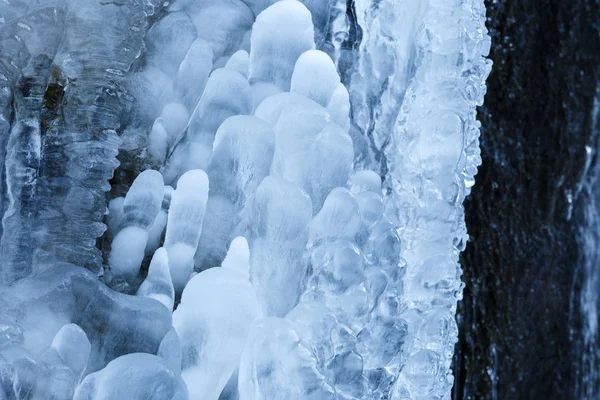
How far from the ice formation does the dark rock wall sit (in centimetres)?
92

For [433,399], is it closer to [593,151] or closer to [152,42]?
[152,42]

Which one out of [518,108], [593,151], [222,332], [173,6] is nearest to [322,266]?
[222,332]

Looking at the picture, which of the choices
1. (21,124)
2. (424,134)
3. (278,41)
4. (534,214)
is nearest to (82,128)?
(21,124)

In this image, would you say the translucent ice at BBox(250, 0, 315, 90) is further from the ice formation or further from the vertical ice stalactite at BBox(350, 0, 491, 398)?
the vertical ice stalactite at BBox(350, 0, 491, 398)

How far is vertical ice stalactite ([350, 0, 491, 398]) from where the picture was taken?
0.64 meters

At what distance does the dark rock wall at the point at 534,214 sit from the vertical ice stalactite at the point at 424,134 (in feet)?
2.72

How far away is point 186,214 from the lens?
1.55 feet

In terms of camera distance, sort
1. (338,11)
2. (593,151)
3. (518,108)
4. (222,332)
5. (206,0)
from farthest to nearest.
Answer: (593,151), (518,108), (338,11), (206,0), (222,332)

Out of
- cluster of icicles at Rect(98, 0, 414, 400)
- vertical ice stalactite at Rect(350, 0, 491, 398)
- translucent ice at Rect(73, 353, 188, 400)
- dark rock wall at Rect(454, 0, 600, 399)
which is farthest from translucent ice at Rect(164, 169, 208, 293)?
dark rock wall at Rect(454, 0, 600, 399)

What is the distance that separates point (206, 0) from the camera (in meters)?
0.53

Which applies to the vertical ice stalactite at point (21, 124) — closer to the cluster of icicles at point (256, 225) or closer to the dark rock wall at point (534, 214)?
the cluster of icicles at point (256, 225)

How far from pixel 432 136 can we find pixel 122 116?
0.27 m

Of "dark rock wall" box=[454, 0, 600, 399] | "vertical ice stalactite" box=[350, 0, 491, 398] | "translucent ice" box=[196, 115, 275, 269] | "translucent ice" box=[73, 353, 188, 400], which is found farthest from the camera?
"dark rock wall" box=[454, 0, 600, 399]

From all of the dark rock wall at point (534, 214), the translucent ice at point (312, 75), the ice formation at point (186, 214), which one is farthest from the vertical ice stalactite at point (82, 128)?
the dark rock wall at point (534, 214)
